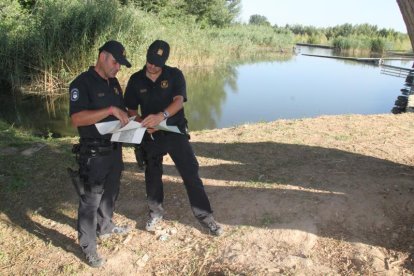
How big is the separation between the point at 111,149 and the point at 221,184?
1799mm

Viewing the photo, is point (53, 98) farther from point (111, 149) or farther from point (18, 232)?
point (111, 149)

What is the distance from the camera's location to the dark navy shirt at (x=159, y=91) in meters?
3.36

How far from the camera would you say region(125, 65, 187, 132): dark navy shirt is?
3363 mm

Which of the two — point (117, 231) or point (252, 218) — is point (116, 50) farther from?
point (252, 218)

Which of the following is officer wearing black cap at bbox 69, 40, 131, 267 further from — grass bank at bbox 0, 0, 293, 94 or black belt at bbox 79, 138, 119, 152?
grass bank at bbox 0, 0, 293, 94

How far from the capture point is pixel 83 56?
14516 millimetres

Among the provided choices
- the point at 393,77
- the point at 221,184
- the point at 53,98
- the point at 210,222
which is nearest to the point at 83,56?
the point at 53,98

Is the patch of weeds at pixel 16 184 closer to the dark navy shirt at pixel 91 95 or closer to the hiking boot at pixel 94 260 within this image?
the hiking boot at pixel 94 260

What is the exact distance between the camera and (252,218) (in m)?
3.87

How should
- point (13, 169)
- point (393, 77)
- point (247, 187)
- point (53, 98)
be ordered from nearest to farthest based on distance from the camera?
1. point (247, 187)
2. point (13, 169)
3. point (53, 98)
4. point (393, 77)

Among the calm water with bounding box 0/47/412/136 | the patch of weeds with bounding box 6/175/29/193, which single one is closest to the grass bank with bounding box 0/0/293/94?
the calm water with bounding box 0/47/412/136

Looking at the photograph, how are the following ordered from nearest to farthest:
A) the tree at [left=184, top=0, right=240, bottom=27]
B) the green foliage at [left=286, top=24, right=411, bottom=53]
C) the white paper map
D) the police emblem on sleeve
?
the police emblem on sleeve → the white paper map → the tree at [left=184, top=0, right=240, bottom=27] → the green foliage at [left=286, top=24, right=411, bottom=53]

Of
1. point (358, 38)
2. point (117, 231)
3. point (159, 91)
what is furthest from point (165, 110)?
point (358, 38)

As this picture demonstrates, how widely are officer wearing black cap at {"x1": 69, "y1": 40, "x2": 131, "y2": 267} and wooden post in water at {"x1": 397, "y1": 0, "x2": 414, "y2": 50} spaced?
2.10 metres
